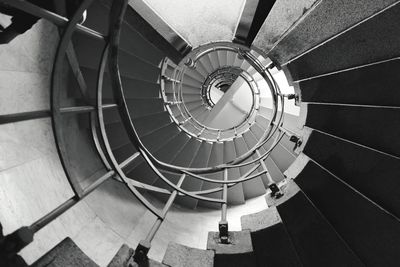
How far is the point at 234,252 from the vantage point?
2.26 meters

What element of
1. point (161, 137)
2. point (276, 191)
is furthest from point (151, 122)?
point (276, 191)

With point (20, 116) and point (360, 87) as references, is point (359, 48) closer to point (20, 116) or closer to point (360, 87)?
point (360, 87)

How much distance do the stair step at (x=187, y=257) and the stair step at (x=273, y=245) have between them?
0.44m

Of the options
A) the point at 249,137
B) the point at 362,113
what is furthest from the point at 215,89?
the point at 362,113

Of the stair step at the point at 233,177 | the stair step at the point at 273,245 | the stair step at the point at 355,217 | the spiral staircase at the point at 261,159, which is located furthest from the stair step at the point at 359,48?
the stair step at the point at 233,177

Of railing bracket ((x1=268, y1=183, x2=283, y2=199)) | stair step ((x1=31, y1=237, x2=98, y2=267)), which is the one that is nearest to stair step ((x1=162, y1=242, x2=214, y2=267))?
stair step ((x1=31, y1=237, x2=98, y2=267))

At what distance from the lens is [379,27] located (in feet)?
6.68

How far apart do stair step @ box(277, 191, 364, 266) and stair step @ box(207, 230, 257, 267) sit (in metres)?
0.46

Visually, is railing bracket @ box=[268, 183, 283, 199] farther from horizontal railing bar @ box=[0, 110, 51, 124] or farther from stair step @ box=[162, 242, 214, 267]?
horizontal railing bar @ box=[0, 110, 51, 124]

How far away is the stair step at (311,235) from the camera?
2.38 metres

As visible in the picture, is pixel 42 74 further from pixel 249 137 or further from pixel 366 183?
pixel 249 137

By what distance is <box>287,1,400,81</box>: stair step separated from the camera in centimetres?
200

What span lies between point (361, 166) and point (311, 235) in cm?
77

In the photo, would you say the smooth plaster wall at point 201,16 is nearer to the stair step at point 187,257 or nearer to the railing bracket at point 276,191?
the railing bracket at point 276,191
